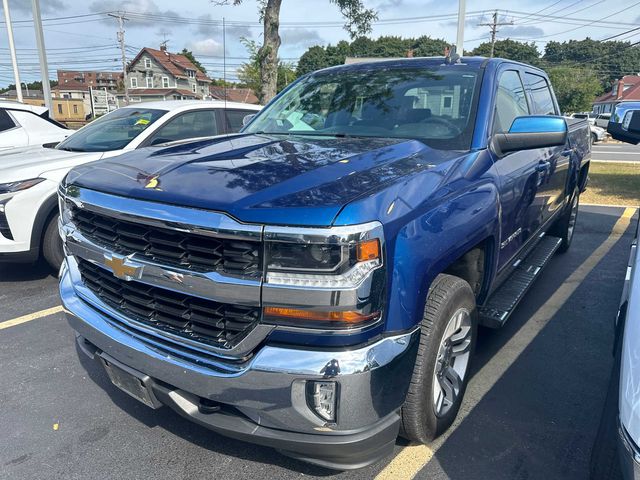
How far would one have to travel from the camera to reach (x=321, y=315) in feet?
5.94

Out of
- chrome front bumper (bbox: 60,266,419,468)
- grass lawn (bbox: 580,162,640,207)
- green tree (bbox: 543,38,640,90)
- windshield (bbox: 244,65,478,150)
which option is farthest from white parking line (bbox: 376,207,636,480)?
green tree (bbox: 543,38,640,90)

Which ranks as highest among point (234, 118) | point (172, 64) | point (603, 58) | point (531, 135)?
point (603, 58)

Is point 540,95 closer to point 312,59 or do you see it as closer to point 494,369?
point 494,369

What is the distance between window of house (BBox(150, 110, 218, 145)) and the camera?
225 inches

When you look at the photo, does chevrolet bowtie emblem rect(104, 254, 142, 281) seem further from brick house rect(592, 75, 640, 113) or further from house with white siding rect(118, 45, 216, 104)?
brick house rect(592, 75, 640, 113)

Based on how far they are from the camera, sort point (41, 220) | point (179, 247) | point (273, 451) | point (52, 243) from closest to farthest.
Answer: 1. point (179, 247)
2. point (273, 451)
3. point (41, 220)
4. point (52, 243)

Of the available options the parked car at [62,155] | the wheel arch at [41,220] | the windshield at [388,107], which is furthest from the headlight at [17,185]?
the windshield at [388,107]

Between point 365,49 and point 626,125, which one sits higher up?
point 365,49

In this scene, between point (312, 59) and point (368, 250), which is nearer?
point (368, 250)

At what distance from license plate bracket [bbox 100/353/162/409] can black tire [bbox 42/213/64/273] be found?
301cm

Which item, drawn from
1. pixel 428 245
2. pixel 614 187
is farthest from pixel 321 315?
pixel 614 187

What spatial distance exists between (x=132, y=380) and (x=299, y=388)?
87cm

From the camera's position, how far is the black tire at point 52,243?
4.86 meters

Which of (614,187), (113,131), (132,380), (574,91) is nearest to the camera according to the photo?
(132,380)
